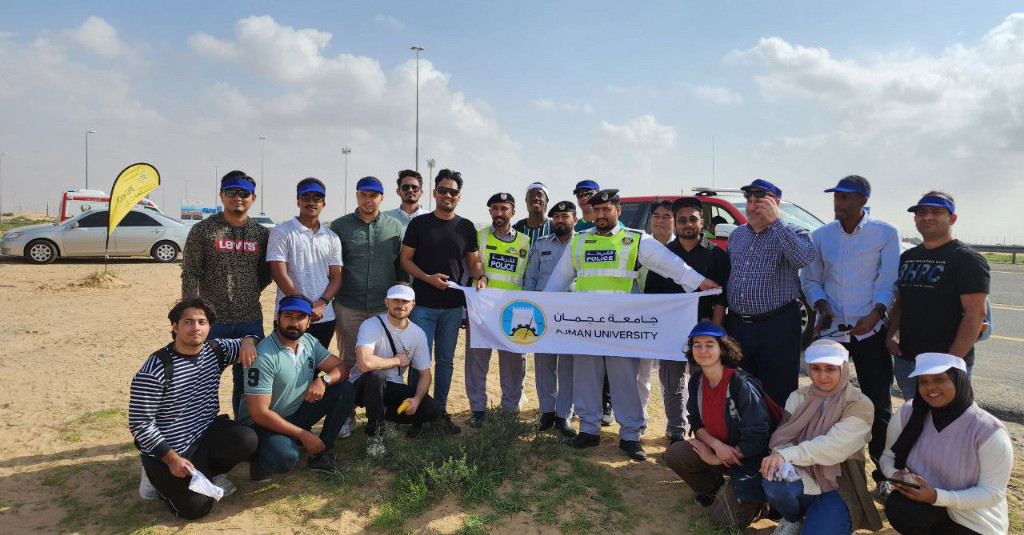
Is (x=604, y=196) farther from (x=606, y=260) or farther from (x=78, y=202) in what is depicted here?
(x=78, y=202)

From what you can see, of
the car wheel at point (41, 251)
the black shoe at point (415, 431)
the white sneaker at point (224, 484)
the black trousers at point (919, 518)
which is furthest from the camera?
the car wheel at point (41, 251)

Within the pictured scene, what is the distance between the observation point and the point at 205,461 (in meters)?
3.96

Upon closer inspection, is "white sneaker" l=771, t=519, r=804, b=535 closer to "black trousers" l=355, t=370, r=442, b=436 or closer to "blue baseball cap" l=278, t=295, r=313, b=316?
"black trousers" l=355, t=370, r=442, b=436

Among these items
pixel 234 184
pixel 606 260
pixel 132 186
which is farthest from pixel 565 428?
pixel 132 186

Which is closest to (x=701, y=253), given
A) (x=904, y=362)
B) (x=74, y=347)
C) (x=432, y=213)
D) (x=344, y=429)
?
(x=904, y=362)

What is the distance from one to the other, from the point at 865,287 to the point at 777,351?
2.47ft

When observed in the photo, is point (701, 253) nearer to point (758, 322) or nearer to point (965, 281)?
point (758, 322)

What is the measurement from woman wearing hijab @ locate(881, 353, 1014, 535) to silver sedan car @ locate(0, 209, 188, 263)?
16787 mm

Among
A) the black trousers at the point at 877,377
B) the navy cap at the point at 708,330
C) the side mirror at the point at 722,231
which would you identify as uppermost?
the side mirror at the point at 722,231

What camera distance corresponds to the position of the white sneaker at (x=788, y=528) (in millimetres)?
3485

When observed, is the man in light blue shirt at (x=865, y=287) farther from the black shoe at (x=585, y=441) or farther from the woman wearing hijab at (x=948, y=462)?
the black shoe at (x=585, y=441)

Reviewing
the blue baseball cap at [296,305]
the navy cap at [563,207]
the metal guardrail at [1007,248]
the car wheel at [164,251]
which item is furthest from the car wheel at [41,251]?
the metal guardrail at [1007,248]

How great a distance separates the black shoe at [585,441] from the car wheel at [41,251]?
17.6 meters

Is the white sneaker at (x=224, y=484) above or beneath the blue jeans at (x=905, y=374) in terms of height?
beneath
